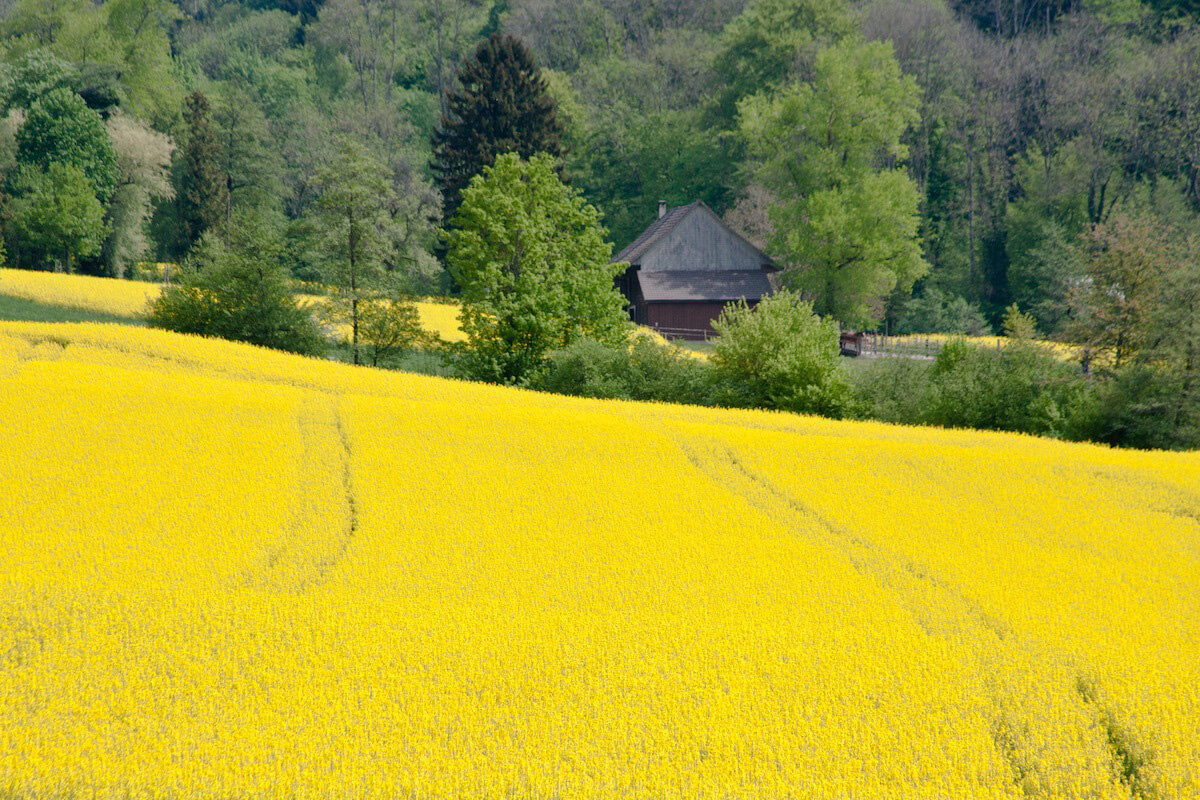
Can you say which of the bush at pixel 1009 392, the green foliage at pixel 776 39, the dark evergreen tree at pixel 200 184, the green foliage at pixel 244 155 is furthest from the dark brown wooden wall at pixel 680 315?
the green foliage at pixel 244 155

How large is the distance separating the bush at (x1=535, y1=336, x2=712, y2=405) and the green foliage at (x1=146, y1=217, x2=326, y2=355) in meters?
9.42

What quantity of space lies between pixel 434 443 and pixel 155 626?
21.4 ft

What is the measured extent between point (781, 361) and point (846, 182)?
30.3 m

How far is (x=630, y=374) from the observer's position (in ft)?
93.3

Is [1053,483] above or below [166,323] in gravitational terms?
below

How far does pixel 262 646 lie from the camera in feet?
23.8

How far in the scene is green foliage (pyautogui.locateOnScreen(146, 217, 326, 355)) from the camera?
29250 millimetres

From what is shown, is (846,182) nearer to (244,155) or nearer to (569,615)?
(244,155)

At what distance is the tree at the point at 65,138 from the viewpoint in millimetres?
49656

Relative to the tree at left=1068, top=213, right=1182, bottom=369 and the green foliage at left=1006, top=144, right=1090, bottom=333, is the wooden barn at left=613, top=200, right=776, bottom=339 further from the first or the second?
the tree at left=1068, top=213, right=1182, bottom=369

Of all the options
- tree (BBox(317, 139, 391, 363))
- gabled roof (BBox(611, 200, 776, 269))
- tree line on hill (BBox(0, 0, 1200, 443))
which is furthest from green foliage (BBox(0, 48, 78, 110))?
gabled roof (BBox(611, 200, 776, 269))

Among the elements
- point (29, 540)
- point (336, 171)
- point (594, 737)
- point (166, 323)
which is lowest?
point (594, 737)

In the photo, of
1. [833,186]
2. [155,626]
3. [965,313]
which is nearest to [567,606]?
[155,626]

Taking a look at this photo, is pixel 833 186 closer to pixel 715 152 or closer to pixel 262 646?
pixel 715 152
